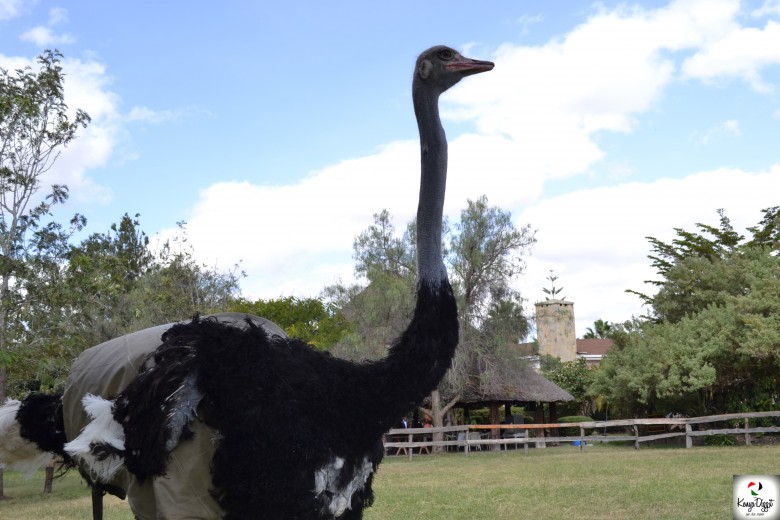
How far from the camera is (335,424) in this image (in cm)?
332

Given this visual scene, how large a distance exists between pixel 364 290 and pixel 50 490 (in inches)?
517

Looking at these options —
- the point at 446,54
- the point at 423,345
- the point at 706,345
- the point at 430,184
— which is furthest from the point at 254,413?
the point at 706,345

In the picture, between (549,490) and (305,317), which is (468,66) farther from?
(305,317)

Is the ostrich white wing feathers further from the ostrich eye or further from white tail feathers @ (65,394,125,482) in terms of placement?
the ostrich eye

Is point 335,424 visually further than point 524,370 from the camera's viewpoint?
No

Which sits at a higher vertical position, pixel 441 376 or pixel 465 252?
pixel 465 252

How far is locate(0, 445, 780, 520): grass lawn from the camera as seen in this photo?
1001 centimetres

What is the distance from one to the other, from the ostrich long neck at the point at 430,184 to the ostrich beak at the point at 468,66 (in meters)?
0.16

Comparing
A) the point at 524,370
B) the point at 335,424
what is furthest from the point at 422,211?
the point at 524,370

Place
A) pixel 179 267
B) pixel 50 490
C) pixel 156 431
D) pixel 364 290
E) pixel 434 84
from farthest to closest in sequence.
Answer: pixel 364 290
pixel 179 267
pixel 50 490
pixel 434 84
pixel 156 431

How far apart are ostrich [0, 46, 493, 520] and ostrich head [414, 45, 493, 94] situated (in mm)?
481

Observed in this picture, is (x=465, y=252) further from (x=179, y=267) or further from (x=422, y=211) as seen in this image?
(x=422, y=211)

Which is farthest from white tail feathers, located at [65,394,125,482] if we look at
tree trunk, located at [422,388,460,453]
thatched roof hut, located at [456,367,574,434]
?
thatched roof hut, located at [456,367,574,434]

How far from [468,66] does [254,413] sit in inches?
74.7
